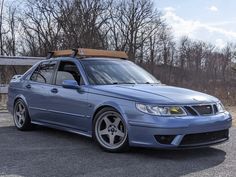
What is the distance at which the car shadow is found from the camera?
5320mm

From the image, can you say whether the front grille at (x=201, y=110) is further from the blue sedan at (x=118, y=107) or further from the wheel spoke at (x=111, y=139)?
the wheel spoke at (x=111, y=139)

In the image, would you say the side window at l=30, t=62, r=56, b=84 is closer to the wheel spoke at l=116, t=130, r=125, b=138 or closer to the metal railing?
the wheel spoke at l=116, t=130, r=125, b=138

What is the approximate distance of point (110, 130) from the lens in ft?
21.5

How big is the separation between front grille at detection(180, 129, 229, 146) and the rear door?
9.21 feet

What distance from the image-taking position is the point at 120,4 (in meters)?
45.6

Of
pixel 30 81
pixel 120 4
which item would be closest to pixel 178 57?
pixel 120 4

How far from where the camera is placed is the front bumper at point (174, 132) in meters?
5.86

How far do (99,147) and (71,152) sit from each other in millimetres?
503

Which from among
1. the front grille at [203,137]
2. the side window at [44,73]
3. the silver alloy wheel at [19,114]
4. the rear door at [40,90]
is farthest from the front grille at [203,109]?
the silver alloy wheel at [19,114]

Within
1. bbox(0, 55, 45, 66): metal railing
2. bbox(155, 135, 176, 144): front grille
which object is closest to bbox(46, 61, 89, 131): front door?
bbox(155, 135, 176, 144): front grille

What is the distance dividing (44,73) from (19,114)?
3.61ft

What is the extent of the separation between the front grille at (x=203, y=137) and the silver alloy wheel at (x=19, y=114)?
3792mm

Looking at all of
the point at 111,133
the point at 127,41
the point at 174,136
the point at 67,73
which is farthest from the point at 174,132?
the point at 127,41

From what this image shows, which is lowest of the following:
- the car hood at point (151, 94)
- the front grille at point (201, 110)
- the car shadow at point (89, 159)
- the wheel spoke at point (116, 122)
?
the car shadow at point (89, 159)
